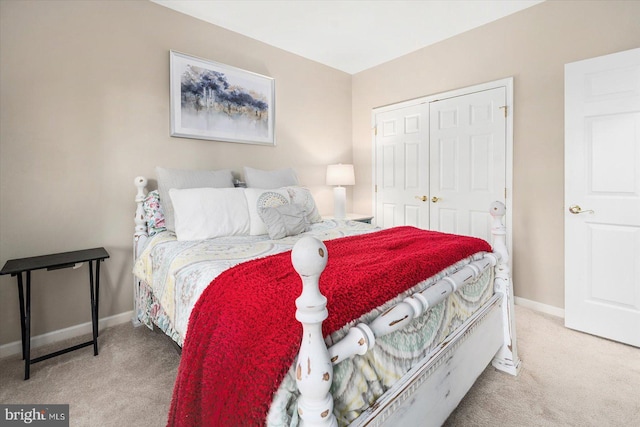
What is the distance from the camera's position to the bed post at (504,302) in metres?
1.84

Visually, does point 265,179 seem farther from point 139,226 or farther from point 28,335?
point 28,335

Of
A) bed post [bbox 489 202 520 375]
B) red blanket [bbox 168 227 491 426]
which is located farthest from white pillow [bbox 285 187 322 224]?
bed post [bbox 489 202 520 375]

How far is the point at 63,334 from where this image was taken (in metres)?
2.27

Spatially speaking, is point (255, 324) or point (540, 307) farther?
point (540, 307)

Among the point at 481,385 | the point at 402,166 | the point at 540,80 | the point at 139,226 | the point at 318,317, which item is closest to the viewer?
the point at 318,317

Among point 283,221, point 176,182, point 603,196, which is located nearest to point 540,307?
point 603,196

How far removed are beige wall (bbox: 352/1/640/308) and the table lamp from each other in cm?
143

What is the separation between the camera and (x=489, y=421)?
4.84 ft

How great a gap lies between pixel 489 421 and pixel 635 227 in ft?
5.78

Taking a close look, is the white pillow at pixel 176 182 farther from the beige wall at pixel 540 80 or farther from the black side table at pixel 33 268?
the beige wall at pixel 540 80

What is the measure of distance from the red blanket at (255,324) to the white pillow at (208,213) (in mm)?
868

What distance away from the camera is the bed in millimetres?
760

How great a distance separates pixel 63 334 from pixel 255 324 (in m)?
2.23

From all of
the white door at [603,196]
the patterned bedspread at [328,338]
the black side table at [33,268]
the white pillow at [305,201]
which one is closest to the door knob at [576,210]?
the white door at [603,196]
